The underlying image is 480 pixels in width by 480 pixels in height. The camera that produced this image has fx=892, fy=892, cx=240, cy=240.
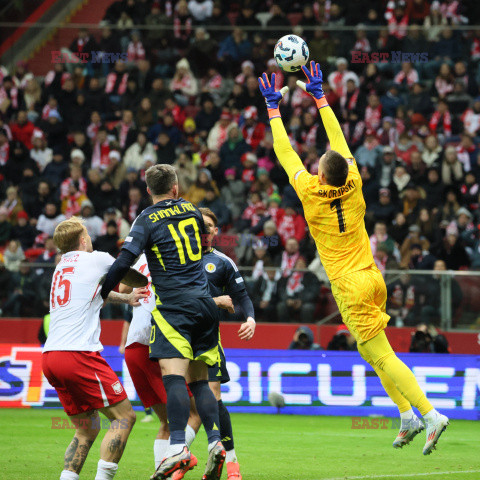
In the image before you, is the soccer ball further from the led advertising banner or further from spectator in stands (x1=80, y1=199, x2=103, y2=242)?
spectator in stands (x1=80, y1=199, x2=103, y2=242)

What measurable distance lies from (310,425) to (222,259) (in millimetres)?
4634

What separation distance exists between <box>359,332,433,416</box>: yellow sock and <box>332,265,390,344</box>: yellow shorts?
0.26 feet

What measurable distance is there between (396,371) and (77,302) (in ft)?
8.70

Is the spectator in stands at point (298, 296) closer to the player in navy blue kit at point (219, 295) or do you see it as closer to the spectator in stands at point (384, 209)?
the spectator in stands at point (384, 209)

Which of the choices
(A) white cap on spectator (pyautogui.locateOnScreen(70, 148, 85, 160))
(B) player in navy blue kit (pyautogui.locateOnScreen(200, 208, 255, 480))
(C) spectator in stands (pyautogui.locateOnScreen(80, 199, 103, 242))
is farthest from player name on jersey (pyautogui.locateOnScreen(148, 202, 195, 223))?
(A) white cap on spectator (pyautogui.locateOnScreen(70, 148, 85, 160))

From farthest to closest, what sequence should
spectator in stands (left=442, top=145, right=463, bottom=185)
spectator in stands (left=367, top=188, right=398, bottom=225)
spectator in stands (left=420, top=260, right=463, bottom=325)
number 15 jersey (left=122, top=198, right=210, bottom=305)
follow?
spectator in stands (left=442, top=145, right=463, bottom=185), spectator in stands (left=367, top=188, right=398, bottom=225), spectator in stands (left=420, top=260, right=463, bottom=325), number 15 jersey (left=122, top=198, right=210, bottom=305)

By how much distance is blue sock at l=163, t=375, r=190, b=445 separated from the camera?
20.9 feet

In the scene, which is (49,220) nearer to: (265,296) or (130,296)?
(265,296)

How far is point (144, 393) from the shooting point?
7469 millimetres

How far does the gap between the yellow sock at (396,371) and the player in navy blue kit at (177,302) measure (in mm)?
1441

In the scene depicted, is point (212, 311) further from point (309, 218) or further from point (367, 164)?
point (367, 164)

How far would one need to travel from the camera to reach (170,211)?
6594mm

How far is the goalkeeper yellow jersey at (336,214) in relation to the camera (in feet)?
24.2

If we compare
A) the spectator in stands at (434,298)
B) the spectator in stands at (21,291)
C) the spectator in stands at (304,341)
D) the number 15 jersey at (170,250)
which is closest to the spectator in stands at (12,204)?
the spectator in stands at (21,291)
